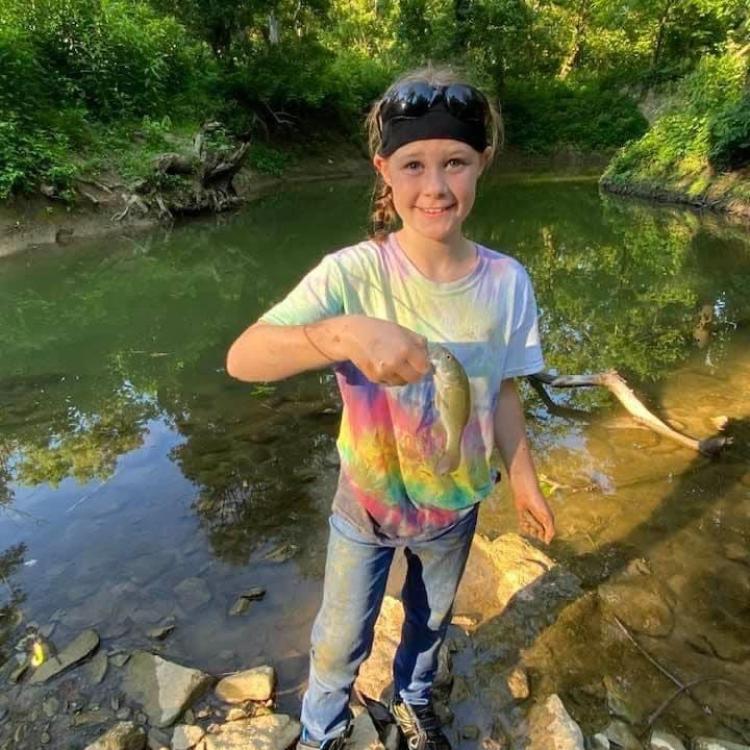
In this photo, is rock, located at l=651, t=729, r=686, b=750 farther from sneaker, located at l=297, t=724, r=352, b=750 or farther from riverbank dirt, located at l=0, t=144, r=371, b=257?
riverbank dirt, located at l=0, t=144, r=371, b=257

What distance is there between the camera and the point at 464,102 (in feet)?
5.63

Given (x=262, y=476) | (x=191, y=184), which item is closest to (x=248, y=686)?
(x=262, y=476)

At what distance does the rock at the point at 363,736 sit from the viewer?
7.90 ft

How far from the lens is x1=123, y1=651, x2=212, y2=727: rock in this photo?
9.02ft

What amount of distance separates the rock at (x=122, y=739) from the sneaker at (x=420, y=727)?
1.06m

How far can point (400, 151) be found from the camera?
1728mm

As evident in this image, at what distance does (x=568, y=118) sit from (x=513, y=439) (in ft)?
125

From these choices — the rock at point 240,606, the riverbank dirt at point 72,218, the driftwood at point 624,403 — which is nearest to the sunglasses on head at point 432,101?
the rock at point 240,606

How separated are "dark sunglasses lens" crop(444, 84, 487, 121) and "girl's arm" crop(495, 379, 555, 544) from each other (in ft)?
2.69

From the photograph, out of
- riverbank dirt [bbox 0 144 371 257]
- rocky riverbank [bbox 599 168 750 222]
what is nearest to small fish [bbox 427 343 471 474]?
riverbank dirt [bbox 0 144 371 257]

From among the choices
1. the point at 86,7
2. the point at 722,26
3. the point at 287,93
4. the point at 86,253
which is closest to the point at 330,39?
the point at 287,93

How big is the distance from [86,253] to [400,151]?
506 inches

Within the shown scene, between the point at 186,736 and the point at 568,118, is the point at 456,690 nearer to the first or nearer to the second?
the point at 186,736

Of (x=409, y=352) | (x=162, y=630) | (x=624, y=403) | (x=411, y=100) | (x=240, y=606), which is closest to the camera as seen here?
(x=409, y=352)
